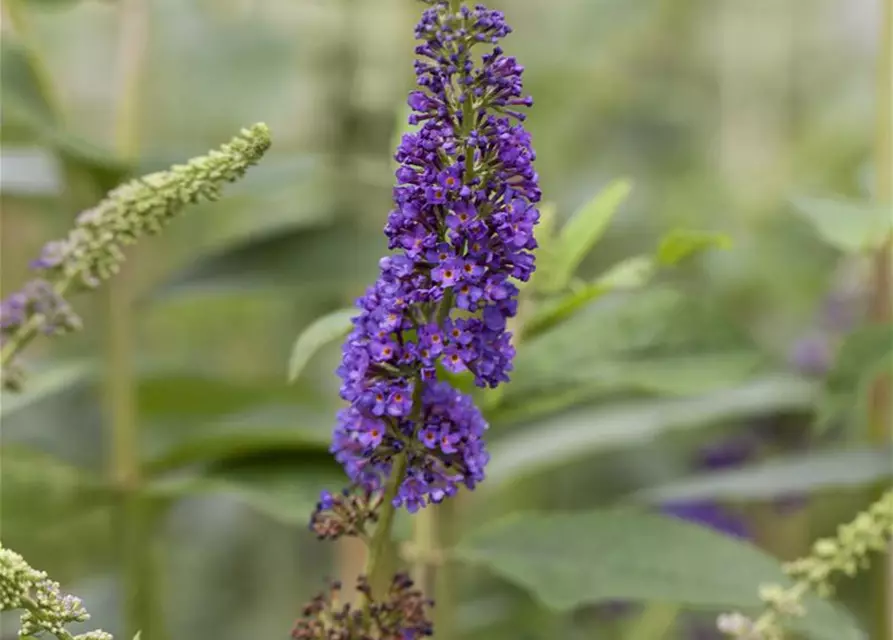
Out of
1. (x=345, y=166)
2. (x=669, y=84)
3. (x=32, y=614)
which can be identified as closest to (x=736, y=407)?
(x=345, y=166)

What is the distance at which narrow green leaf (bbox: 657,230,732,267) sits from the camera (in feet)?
2.90

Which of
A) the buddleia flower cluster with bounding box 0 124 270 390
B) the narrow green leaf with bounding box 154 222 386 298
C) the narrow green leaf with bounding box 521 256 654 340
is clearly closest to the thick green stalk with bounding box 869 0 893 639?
the narrow green leaf with bounding box 521 256 654 340

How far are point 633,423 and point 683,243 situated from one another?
42cm

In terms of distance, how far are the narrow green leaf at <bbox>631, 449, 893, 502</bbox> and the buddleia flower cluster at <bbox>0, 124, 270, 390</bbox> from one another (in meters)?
0.60

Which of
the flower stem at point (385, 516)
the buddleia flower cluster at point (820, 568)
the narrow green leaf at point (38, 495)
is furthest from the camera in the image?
the narrow green leaf at point (38, 495)

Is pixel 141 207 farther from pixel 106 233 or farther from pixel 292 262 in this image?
pixel 292 262

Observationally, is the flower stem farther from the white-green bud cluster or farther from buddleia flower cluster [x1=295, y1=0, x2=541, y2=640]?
the white-green bud cluster

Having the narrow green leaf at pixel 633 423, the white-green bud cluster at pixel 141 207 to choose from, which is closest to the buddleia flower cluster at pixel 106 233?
the white-green bud cluster at pixel 141 207

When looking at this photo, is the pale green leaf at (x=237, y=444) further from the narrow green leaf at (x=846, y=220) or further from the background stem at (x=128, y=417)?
the narrow green leaf at (x=846, y=220)

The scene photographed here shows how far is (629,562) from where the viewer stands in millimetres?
904

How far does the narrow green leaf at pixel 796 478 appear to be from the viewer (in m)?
1.10

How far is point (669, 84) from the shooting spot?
2732mm

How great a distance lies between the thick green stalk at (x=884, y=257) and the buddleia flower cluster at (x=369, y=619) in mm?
657

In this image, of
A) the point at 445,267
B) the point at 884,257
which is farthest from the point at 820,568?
the point at 884,257
